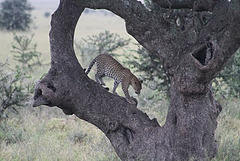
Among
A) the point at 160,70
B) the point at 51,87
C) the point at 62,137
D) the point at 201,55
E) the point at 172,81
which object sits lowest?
the point at 62,137

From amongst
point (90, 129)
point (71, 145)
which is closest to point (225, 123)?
point (90, 129)

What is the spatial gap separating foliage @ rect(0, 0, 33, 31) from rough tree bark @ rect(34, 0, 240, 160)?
28.2m

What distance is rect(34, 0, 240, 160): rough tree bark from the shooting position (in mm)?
5844

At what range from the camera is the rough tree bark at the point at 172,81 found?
19.2 ft

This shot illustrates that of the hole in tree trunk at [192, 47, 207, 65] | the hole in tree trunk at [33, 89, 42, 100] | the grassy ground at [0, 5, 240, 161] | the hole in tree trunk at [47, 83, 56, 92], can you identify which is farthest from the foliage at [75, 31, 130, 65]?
the hole in tree trunk at [192, 47, 207, 65]

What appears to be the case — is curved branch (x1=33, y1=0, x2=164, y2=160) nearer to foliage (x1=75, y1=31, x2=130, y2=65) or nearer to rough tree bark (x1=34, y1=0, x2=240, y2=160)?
rough tree bark (x1=34, y1=0, x2=240, y2=160)

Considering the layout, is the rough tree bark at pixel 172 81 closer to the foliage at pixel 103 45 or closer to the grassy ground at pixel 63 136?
the grassy ground at pixel 63 136

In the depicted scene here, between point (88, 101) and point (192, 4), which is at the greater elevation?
point (192, 4)

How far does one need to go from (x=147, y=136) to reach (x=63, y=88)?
149 cm

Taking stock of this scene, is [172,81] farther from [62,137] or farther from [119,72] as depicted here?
[62,137]

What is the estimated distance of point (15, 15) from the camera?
115 feet

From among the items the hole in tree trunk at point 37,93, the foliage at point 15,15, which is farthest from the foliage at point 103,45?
the foliage at point 15,15

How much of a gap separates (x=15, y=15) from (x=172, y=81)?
Result: 101ft

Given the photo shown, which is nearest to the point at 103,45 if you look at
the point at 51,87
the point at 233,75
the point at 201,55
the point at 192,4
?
the point at 233,75
